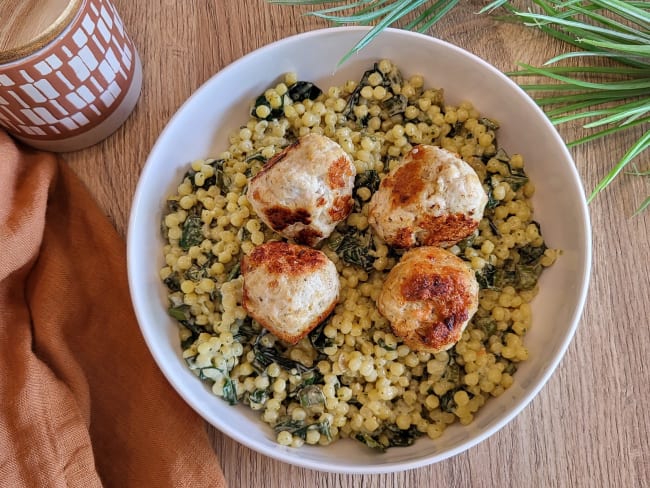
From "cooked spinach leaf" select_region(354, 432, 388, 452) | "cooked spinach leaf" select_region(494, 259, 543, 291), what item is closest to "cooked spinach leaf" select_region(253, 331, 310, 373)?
"cooked spinach leaf" select_region(354, 432, 388, 452)

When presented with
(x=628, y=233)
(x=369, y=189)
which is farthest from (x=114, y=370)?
(x=628, y=233)

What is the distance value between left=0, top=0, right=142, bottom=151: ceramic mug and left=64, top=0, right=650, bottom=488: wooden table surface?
0.10 meters

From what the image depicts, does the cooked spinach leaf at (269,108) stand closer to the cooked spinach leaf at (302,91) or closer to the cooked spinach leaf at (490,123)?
the cooked spinach leaf at (302,91)

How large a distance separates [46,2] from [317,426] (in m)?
1.22

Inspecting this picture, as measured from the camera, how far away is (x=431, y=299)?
1420 mm

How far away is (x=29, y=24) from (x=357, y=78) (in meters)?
0.87

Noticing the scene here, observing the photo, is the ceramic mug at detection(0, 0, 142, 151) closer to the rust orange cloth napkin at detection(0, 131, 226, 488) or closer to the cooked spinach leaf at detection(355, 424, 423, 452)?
the rust orange cloth napkin at detection(0, 131, 226, 488)

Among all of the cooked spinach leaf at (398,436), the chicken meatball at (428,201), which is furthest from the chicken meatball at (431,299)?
the cooked spinach leaf at (398,436)

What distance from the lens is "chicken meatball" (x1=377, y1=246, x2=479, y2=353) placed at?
142 centimetres

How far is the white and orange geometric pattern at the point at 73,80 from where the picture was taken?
1432mm

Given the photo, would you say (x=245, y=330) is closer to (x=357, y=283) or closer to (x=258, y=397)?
(x=258, y=397)

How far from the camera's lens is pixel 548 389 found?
1713mm

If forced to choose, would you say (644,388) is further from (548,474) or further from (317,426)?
(317,426)

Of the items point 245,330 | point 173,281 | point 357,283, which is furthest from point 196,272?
point 357,283
